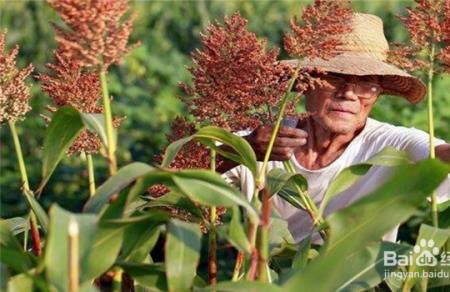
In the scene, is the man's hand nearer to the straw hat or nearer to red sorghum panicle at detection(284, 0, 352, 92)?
the straw hat

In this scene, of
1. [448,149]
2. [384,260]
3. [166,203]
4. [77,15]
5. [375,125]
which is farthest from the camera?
[375,125]

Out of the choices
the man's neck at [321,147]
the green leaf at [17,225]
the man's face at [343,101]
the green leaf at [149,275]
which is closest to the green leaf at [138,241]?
the green leaf at [149,275]

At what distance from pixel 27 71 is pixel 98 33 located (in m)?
0.43

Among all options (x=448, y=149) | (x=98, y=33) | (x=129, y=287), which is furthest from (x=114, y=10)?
(x=448, y=149)

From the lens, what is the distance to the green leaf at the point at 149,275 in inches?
88.2

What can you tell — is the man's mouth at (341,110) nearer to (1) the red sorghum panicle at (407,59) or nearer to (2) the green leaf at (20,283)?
(1) the red sorghum panicle at (407,59)

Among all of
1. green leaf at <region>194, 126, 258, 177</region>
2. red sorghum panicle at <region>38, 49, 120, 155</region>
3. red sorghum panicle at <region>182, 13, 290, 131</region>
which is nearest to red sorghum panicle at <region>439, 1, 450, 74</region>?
red sorghum panicle at <region>182, 13, 290, 131</region>

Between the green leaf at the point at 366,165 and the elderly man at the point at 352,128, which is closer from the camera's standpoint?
the green leaf at the point at 366,165

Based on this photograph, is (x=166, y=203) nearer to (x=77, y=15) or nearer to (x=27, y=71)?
(x=27, y=71)

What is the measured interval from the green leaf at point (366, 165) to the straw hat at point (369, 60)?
0.56 meters

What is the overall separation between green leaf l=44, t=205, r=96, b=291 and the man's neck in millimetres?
1767

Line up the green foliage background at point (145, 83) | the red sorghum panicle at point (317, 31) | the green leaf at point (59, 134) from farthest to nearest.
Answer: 1. the green foliage background at point (145, 83)
2. the red sorghum panicle at point (317, 31)
3. the green leaf at point (59, 134)

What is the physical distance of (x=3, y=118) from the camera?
2477mm

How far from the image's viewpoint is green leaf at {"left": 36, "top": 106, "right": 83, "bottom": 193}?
232 centimetres
